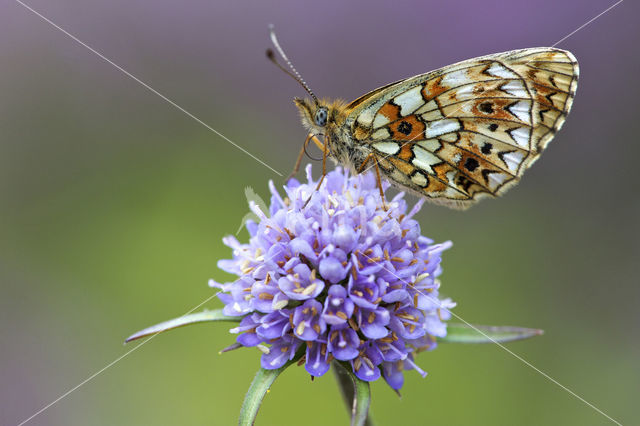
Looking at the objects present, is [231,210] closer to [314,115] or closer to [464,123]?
[314,115]

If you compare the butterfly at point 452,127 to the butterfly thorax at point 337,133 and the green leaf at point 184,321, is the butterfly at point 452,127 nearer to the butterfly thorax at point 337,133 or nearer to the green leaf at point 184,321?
the butterfly thorax at point 337,133

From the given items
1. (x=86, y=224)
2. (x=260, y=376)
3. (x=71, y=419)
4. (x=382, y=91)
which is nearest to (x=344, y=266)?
(x=260, y=376)

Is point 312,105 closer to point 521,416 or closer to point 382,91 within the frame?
point 382,91

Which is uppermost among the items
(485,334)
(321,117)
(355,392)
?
(321,117)

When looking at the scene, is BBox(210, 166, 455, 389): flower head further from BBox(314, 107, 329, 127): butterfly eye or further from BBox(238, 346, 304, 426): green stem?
BBox(314, 107, 329, 127): butterfly eye

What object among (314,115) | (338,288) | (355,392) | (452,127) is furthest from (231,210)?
(355,392)

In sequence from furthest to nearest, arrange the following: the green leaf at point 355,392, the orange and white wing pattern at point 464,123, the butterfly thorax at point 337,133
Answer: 1. the butterfly thorax at point 337,133
2. the orange and white wing pattern at point 464,123
3. the green leaf at point 355,392

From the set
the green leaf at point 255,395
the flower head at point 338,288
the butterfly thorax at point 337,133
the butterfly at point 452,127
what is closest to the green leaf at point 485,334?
the flower head at point 338,288

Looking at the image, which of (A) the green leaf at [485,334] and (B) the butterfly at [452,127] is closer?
(A) the green leaf at [485,334]
